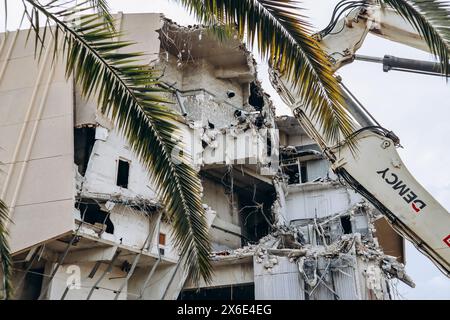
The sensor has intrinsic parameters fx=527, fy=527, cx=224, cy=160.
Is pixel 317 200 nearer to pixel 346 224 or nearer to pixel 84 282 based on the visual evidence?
pixel 346 224

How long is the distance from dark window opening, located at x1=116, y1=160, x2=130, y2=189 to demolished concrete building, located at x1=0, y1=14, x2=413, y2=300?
0.04 metres

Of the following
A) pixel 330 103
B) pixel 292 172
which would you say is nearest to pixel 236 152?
pixel 292 172

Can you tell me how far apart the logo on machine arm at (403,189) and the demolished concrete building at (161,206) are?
8.55m

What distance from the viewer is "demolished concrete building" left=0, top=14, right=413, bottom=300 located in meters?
15.0

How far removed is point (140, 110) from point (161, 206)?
37.8ft

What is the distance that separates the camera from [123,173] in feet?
57.4

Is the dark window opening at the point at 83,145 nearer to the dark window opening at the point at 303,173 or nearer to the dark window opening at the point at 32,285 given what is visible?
the dark window opening at the point at 32,285

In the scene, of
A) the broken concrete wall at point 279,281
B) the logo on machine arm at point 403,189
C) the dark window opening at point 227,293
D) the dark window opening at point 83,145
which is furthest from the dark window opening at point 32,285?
the logo on machine arm at point 403,189

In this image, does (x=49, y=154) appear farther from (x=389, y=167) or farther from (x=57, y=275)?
(x=389, y=167)

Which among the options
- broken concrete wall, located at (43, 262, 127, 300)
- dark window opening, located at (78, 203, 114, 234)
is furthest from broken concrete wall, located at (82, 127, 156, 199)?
broken concrete wall, located at (43, 262, 127, 300)

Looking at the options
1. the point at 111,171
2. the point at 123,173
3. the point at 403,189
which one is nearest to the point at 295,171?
the point at 123,173

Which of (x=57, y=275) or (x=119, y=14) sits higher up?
(x=119, y=14)
